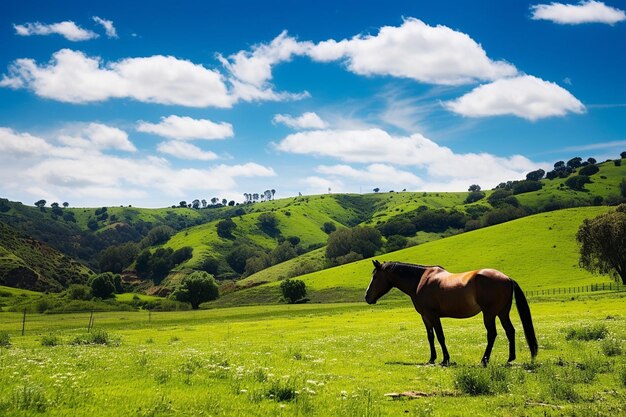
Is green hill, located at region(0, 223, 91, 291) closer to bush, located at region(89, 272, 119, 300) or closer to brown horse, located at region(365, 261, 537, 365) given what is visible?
bush, located at region(89, 272, 119, 300)

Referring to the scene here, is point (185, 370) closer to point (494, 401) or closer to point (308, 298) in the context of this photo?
point (494, 401)

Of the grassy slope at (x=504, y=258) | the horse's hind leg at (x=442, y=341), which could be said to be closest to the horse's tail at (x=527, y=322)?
the horse's hind leg at (x=442, y=341)

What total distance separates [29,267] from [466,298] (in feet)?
632

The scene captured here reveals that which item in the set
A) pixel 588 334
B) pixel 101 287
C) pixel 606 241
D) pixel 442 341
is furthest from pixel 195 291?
pixel 442 341

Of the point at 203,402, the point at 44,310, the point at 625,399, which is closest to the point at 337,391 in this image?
the point at 203,402

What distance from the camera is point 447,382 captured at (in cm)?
1283

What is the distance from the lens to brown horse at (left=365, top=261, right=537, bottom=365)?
52.6ft

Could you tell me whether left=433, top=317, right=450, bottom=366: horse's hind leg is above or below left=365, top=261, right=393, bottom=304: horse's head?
below

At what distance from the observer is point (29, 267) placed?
563 ft

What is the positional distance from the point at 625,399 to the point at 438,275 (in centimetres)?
839

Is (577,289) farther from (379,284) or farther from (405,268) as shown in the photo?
(405,268)

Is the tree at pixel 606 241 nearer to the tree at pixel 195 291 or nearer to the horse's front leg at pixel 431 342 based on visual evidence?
the horse's front leg at pixel 431 342

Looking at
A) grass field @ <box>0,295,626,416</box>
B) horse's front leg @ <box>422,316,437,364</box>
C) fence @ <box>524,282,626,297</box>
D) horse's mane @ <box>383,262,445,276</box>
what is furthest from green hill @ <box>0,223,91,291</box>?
A: horse's front leg @ <box>422,316,437,364</box>

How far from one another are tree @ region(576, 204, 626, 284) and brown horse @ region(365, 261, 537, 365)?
254ft
